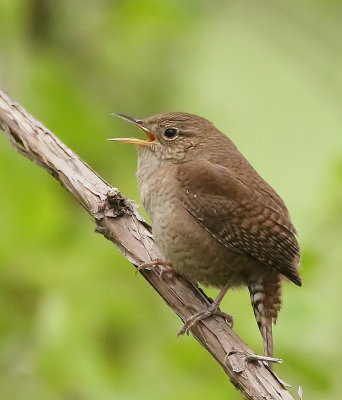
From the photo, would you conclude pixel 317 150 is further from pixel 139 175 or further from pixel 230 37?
pixel 139 175

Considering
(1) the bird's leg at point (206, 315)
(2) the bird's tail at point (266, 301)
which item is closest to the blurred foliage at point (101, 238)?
(2) the bird's tail at point (266, 301)

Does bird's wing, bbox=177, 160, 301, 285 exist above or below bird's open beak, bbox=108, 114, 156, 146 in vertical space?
below

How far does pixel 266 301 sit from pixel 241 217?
34 cm

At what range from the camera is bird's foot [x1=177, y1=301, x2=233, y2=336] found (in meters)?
3.87

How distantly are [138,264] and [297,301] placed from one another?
824mm

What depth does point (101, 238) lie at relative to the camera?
4758 millimetres

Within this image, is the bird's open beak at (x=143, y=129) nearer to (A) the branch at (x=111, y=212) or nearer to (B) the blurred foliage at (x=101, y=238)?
(B) the blurred foliage at (x=101, y=238)

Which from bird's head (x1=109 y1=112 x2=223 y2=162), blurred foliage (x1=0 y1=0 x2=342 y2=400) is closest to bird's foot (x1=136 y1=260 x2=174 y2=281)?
blurred foliage (x1=0 y1=0 x2=342 y2=400)

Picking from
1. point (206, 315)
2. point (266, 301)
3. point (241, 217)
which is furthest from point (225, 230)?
point (206, 315)

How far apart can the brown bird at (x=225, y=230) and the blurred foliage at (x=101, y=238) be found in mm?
193

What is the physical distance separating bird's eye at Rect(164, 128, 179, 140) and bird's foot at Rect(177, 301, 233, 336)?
938mm

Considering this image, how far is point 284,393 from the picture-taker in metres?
3.59

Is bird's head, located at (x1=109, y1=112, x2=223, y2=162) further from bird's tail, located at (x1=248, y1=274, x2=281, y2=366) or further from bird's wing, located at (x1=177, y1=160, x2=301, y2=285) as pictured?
bird's tail, located at (x1=248, y1=274, x2=281, y2=366)

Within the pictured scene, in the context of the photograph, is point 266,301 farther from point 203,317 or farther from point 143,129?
point 143,129
